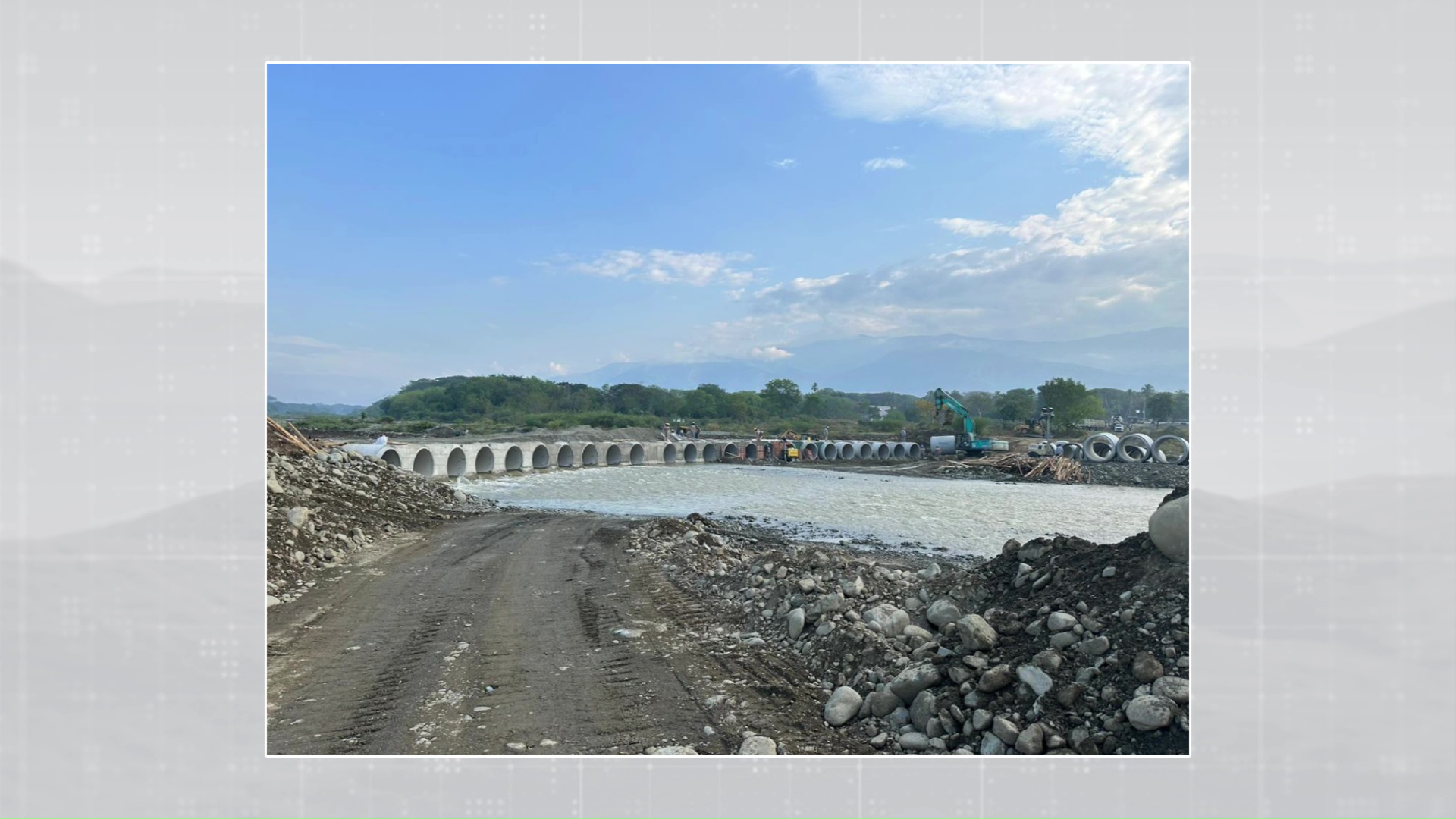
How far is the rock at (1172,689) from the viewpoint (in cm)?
274

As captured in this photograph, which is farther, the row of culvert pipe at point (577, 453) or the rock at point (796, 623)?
the row of culvert pipe at point (577, 453)

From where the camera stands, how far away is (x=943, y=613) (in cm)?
383

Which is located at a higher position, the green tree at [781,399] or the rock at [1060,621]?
the green tree at [781,399]

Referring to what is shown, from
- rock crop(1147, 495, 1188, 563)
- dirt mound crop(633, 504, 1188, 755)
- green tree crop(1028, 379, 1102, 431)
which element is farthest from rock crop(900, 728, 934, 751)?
green tree crop(1028, 379, 1102, 431)

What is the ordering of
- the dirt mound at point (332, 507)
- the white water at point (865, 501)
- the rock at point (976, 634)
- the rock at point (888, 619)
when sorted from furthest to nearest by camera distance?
the white water at point (865, 501) < the dirt mound at point (332, 507) < the rock at point (888, 619) < the rock at point (976, 634)

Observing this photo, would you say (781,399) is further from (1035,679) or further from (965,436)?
(1035,679)

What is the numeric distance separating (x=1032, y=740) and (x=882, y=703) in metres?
0.70

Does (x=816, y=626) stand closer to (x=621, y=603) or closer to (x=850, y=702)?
(x=850, y=702)

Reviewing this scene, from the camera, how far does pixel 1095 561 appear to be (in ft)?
12.4

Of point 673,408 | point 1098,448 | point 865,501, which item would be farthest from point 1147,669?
point 673,408

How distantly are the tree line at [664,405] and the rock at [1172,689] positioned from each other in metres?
22.2

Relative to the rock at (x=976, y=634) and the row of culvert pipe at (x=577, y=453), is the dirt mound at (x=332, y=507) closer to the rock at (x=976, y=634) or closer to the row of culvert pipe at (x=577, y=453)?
the row of culvert pipe at (x=577, y=453)

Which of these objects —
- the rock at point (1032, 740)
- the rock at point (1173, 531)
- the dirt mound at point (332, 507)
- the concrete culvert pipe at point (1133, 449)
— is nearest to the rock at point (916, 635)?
the rock at point (1032, 740)
